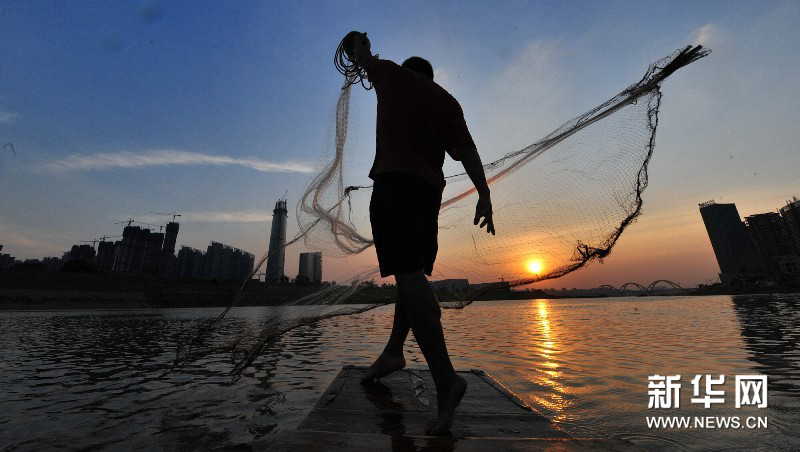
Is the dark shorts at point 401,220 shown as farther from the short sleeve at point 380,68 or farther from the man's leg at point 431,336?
the short sleeve at point 380,68

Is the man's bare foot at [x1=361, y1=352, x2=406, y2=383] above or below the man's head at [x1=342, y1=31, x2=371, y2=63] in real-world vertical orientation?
below

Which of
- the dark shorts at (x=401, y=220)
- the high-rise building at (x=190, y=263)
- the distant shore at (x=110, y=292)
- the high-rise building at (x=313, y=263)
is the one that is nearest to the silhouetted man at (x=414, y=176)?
the dark shorts at (x=401, y=220)

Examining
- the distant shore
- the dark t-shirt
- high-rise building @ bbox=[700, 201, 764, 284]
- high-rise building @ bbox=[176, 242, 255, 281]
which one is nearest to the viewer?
the dark t-shirt

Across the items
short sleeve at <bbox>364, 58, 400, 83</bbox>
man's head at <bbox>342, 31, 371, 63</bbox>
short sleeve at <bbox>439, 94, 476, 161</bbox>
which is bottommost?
short sleeve at <bbox>439, 94, 476, 161</bbox>

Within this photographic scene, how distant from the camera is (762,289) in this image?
141 meters

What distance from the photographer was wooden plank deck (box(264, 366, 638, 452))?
1791 mm

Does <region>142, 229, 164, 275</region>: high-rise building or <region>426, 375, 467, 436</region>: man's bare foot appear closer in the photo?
<region>426, 375, 467, 436</region>: man's bare foot

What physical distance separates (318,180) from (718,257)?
228911mm

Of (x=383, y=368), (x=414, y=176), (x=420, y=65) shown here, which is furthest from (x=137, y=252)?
(x=414, y=176)

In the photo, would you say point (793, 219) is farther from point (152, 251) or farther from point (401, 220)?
point (152, 251)

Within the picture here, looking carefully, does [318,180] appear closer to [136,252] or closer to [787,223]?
[136,252]

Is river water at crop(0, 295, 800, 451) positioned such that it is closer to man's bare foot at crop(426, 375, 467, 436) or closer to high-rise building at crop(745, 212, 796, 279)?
man's bare foot at crop(426, 375, 467, 436)

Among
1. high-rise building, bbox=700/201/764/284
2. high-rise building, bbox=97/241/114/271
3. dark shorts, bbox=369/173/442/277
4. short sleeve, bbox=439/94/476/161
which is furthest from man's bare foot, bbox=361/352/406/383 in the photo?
high-rise building, bbox=700/201/764/284

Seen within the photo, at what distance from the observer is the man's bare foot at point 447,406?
2.14 meters
